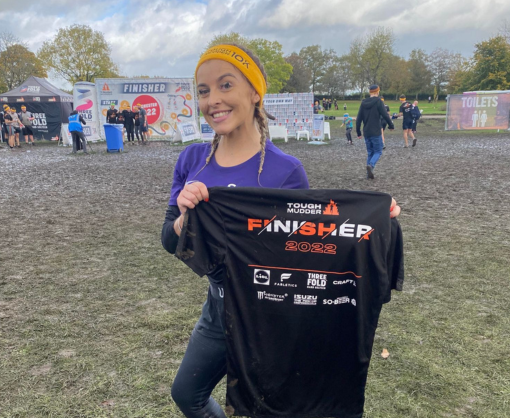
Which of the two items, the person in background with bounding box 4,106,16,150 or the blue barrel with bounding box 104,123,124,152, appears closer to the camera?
the blue barrel with bounding box 104,123,124,152

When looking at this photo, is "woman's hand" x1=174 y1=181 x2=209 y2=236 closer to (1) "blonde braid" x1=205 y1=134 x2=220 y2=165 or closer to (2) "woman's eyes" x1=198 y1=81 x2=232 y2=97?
(1) "blonde braid" x1=205 y1=134 x2=220 y2=165

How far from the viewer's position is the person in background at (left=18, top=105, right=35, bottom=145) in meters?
23.4

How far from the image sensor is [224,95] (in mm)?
1837

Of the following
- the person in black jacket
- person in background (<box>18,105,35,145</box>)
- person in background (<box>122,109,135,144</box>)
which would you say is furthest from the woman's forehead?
person in background (<box>18,105,35,145</box>)

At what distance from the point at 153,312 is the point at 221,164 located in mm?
2559

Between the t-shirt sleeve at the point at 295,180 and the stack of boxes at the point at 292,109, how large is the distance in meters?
21.1

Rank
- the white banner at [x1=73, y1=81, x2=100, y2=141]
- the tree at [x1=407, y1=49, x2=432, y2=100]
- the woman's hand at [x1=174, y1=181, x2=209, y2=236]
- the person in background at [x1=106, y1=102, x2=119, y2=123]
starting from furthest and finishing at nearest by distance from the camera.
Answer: the tree at [x1=407, y1=49, x2=432, y2=100] < the white banner at [x1=73, y1=81, x2=100, y2=141] < the person in background at [x1=106, y1=102, x2=119, y2=123] < the woman's hand at [x1=174, y1=181, x2=209, y2=236]

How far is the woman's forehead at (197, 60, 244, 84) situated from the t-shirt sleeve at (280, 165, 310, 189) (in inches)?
19.3

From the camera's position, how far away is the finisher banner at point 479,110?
24.7 metres

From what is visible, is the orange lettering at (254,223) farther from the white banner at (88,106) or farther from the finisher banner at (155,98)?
the white banner at (88,106)

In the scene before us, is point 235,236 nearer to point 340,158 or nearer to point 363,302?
point 363,302

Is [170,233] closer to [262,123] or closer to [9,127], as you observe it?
[262,123]

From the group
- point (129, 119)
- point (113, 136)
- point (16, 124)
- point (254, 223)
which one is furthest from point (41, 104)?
point (254, 223)

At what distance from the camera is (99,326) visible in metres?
3.79
